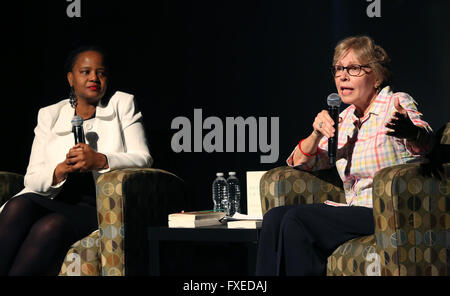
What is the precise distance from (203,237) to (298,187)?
1.54 feet

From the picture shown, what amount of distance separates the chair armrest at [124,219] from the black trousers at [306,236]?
621 mm

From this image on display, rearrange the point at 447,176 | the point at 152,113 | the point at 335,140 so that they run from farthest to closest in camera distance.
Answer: the point at 152,113, the point at 335,140, the point at 447,176

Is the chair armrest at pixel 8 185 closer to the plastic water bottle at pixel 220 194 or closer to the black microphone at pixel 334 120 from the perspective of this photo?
the plastic water bottle at pixel 220 194

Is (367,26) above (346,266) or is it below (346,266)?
above

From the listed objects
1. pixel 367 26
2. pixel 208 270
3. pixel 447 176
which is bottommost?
pixel 208 270

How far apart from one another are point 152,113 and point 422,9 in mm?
1565

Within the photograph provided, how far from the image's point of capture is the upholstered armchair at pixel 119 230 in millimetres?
2625

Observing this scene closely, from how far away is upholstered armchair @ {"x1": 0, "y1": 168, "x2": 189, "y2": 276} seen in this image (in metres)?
2.62

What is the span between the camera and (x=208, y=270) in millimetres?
3354

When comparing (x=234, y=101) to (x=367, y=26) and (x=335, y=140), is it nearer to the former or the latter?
(x=367, y=26)

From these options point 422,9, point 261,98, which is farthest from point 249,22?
point 422,9

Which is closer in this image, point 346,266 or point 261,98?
point 346,266

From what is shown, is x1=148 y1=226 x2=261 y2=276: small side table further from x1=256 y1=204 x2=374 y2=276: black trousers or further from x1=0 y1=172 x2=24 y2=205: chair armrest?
x1=0 y1=172 x2=24 y2=205: chair armrest

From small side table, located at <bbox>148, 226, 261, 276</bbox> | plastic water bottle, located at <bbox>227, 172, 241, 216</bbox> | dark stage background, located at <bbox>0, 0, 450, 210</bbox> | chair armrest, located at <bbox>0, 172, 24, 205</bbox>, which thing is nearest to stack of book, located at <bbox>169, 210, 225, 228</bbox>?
small side table, located at <bbox>148, 226, 261, 276</bbox>
